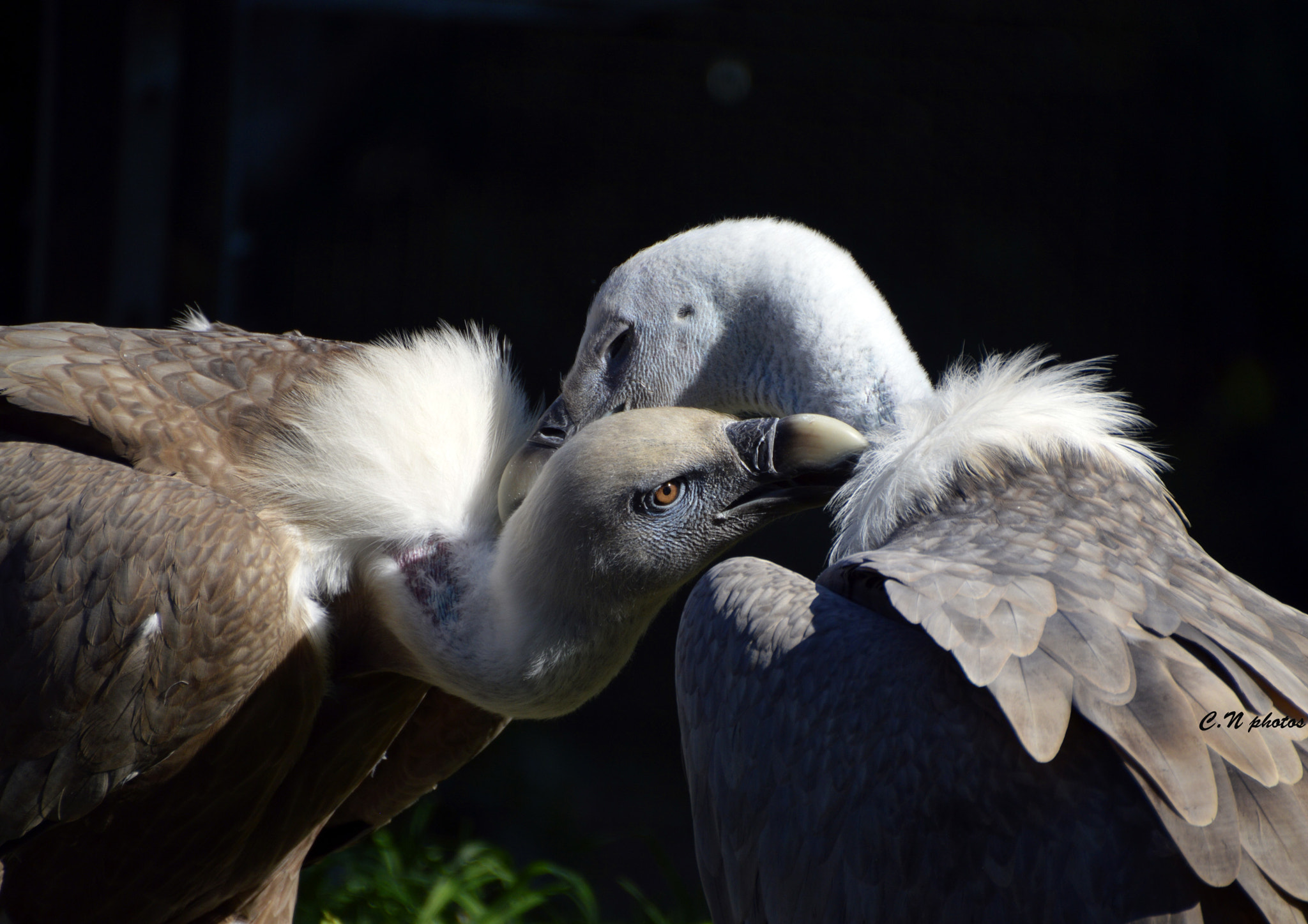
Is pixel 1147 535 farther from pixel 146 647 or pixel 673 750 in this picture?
pixel 673 750

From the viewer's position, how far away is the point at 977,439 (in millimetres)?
2383

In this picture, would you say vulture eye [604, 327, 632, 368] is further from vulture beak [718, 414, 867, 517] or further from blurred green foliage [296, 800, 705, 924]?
blurred green foliage [296, 800, 705, 924]

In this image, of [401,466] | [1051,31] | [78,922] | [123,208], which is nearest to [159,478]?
[401,466]

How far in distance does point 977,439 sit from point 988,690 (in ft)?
2.52

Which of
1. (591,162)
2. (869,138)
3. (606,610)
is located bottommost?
(606,610)

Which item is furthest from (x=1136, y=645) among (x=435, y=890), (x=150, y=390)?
(x=435, y=890)

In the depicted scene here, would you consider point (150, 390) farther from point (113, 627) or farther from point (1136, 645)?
point (1136, 645)

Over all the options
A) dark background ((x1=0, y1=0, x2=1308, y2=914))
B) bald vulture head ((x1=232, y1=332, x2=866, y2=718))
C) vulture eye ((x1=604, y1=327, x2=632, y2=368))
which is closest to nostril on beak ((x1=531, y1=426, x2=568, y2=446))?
bald vulture head ((x1=232, y1=332, x2=866, y2=718))

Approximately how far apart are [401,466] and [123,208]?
9.18 ft

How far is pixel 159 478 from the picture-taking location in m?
2.00

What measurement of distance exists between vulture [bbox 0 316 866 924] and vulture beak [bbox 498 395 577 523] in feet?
0.06

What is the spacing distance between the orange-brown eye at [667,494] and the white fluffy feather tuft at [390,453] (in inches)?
17.4

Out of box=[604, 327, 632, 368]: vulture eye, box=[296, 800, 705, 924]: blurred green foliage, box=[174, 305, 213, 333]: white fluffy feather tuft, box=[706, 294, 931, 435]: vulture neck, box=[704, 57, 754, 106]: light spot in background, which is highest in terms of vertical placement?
box=[704, 57, 754, 106]: light spot in background

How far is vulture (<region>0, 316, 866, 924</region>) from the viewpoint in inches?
75.6
